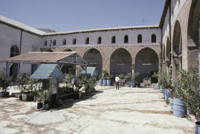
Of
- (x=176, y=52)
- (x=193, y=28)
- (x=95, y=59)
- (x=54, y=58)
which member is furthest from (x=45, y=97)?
(x=95, y=59)

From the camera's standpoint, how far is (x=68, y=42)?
20.5m

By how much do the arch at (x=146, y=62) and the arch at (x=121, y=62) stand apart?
143 centimetres

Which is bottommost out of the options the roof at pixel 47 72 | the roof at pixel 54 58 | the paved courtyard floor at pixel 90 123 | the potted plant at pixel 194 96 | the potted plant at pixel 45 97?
the paved courtyard floor at pixel 90 123

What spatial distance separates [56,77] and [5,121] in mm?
2904

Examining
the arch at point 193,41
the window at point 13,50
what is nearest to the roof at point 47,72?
the arch at point 193,41

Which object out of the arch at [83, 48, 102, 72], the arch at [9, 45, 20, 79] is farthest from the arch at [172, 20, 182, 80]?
the arch at [9, 45, 20, 79]

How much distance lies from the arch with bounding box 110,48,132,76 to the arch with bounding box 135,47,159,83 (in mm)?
1430

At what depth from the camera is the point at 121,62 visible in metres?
23.2

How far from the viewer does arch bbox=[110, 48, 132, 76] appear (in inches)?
904

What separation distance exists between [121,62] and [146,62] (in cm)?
388

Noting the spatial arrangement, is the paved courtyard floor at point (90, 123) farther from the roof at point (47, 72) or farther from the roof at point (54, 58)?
the roof at point (54, 58)

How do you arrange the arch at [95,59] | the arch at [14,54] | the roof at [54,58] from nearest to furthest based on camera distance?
1. the roof at [54,58]
2. the arch at [14,54]
3. the arch at [95,59]

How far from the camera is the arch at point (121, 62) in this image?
2297 centimetres

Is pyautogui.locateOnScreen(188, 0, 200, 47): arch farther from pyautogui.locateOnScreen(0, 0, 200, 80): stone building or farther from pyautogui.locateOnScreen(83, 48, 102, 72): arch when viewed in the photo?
pyautogui.locateOnScreen(83, 48, 102, 72): arch
